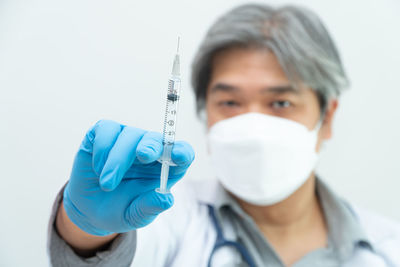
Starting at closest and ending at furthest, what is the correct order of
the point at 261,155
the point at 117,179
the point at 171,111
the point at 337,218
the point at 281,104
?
the point at 117,179
the point at 171,111
the point at 261,155
the point at 281,104
the point at 337,218

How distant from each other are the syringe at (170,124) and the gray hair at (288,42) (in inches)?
20.3

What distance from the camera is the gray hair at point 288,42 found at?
1.13m

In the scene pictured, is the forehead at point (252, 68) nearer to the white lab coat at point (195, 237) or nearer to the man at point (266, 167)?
the man at point (266, 167)

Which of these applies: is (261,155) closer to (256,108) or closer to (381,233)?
(256,108)

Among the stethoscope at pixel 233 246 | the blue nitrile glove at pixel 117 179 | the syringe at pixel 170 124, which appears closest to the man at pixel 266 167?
the stethoscope at pixel 233 246

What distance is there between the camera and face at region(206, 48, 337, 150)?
3.67ft

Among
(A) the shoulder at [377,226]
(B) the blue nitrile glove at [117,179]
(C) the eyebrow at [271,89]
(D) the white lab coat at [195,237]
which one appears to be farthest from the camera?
(A) the shoulder at [377,226]

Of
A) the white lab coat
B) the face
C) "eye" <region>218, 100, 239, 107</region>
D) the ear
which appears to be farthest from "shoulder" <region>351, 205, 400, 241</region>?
"eye" <region>218, 100, 239, 107</region>

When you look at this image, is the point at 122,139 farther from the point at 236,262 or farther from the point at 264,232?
the point at 264,232

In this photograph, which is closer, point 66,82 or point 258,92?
point 258,92

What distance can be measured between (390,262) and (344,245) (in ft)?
0.51

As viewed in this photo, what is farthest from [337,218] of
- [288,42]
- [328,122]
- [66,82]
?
[66,82]

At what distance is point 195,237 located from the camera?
110 centimetres

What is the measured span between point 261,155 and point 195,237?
36cm
